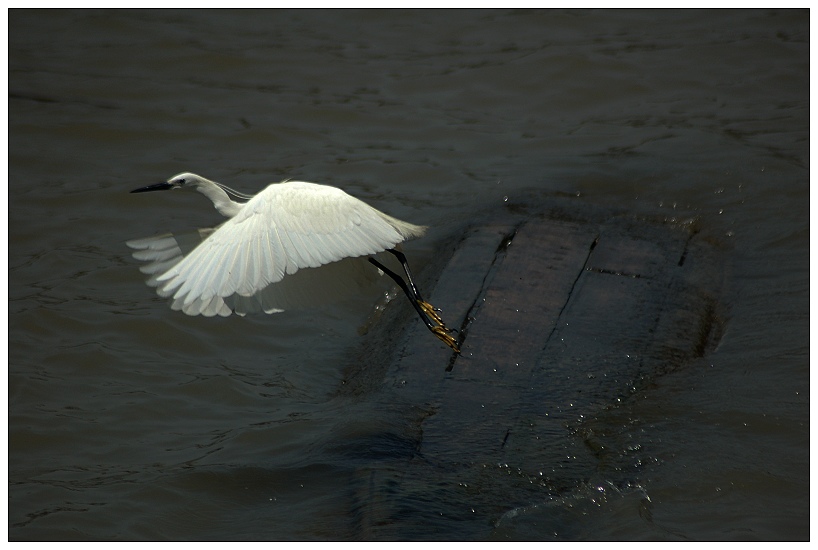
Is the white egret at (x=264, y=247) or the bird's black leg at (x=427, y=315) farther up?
the white egret at (x=264, y=247)

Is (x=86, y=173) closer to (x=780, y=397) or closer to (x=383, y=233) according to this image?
(x=383, y=233)

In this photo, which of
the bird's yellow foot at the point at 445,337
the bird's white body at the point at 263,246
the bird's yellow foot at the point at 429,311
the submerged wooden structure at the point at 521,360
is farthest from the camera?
the bird's yellow foot at the point at 429,311

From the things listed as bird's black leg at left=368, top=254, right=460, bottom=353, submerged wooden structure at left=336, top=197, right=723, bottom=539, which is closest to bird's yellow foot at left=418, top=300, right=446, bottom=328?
bird's black leg at left=368, top=254, right=460, bottom=353

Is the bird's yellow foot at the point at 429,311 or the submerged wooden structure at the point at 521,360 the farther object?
the bird's yellow foot at the point at 429,311

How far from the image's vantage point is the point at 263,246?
355 cm

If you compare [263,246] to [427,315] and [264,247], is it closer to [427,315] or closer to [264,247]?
[264,247]

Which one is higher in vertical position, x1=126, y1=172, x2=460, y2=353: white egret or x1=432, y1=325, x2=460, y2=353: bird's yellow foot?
x1=126, y1=172, x2=460, y2=353: white egret

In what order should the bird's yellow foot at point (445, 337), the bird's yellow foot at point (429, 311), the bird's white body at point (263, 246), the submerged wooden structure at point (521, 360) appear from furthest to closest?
the bird's yellow foot at point (429, 311) → the bird's yellow foot at point (445, 337) → the bird's white body at point (263, 246) → the submerged wooden structure at point (521, 360)

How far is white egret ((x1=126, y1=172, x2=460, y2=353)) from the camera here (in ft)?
11.1

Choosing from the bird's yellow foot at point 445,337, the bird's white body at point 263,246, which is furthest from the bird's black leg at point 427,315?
the bird's white body at point 263,246

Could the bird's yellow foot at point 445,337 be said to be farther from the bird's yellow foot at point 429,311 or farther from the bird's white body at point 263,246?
the bird's white body at point 263,246

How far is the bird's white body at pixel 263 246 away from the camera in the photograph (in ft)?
11.1

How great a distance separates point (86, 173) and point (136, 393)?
102 inches

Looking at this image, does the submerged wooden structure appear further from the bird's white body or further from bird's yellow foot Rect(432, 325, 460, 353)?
the bird's white body
